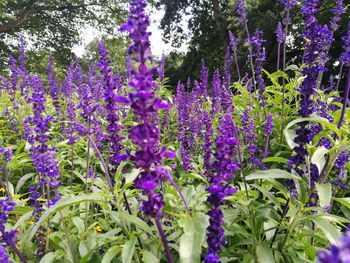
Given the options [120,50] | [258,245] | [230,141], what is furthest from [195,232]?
[120,50]

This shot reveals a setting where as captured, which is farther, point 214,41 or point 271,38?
point 214,41

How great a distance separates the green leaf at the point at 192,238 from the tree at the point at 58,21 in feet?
104

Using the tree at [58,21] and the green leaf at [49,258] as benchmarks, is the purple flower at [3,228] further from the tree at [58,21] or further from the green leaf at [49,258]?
the tree at [58,21]

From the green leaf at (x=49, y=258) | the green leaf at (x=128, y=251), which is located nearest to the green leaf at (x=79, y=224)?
the green leaf at (x=49, y=258)

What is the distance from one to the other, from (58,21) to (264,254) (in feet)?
116

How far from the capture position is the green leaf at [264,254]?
2.41m

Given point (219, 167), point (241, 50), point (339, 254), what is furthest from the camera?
point (241, 50)

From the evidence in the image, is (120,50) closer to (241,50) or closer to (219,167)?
(241,50)

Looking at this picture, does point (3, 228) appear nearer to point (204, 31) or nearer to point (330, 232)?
point (330, 232)

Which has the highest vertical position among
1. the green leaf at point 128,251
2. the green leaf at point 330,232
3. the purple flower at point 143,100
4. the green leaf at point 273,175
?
the purple flower at point 143,100

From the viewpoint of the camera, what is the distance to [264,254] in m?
2.46

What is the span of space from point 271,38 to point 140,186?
22.8 metres

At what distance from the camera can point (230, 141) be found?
2.31 meters

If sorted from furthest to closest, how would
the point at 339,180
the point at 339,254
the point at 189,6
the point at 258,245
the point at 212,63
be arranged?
1. the point at 189,6
2. the point at 212,63
3. the point at 339,180
4. the point at 258,245
5. the point at 339,254
